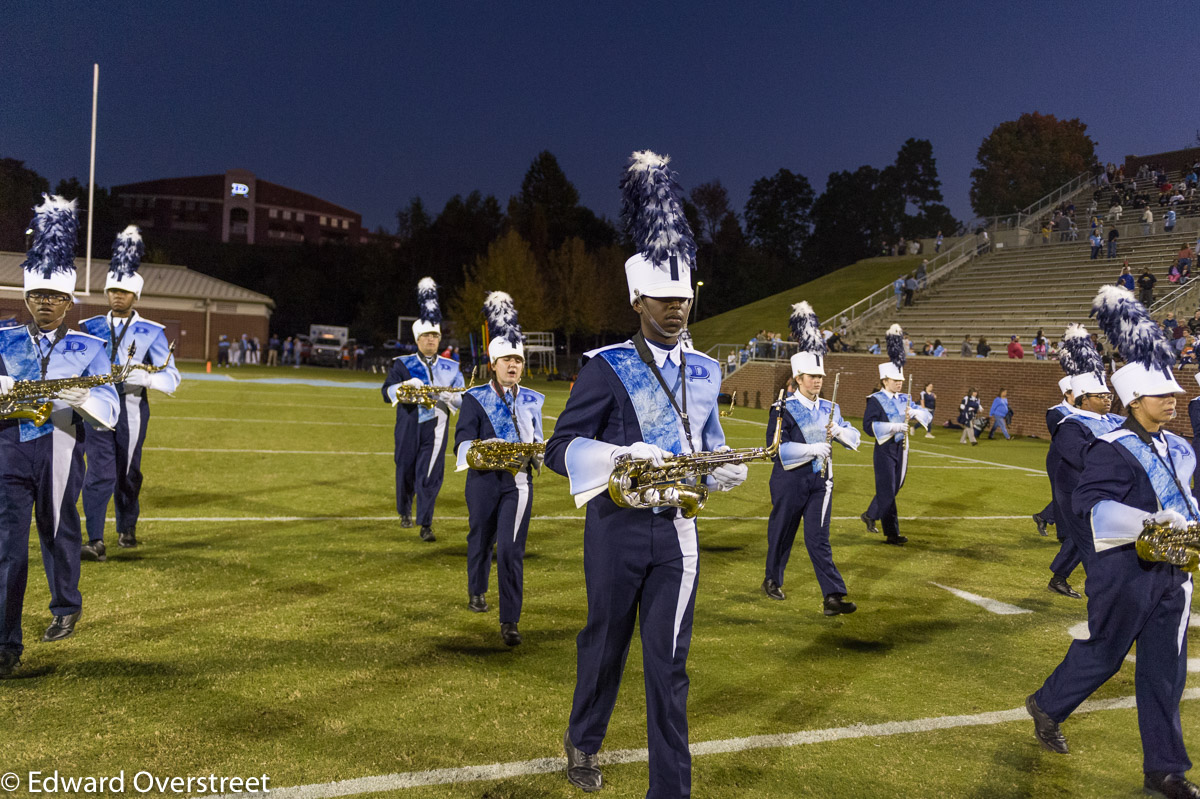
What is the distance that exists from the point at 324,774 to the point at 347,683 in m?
1.12

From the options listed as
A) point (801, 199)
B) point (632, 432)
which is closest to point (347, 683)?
point (632, 432)

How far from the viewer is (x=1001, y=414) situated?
25.2 m

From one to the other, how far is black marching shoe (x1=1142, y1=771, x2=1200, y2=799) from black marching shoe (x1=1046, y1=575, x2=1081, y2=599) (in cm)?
430

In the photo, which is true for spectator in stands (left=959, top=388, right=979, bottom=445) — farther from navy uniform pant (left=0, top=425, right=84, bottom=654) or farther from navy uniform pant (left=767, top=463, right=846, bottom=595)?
navy uniform pant (left=0, top=425, right=84, bottom=654)

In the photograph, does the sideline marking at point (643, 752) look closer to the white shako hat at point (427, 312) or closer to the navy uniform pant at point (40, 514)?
the navy uniform pant at point (40, 514)

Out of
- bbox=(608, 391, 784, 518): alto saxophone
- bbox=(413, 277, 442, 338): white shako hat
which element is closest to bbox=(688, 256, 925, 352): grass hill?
bbox=(413, 277, 442, 338): white shako hat

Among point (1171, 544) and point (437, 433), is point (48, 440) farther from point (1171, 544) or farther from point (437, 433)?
point (1171, 544)

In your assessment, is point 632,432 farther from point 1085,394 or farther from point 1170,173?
point 1170,173

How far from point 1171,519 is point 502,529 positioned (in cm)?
388

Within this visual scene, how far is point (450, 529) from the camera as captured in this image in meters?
9.38

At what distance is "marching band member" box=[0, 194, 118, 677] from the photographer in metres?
4.71

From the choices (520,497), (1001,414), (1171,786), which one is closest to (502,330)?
(520,497)

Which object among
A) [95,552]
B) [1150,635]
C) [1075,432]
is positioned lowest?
[95,552]

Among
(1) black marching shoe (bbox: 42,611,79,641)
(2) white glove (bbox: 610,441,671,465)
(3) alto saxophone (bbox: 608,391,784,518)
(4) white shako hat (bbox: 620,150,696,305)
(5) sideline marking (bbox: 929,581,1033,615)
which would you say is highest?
(4) white shako hat (bbox: 620,150,696,305)
